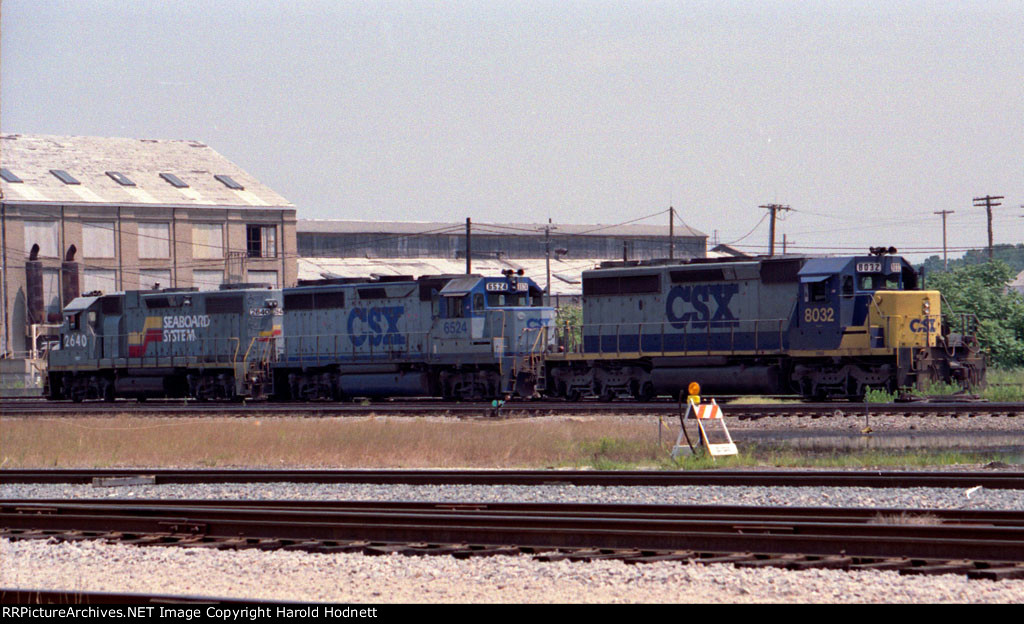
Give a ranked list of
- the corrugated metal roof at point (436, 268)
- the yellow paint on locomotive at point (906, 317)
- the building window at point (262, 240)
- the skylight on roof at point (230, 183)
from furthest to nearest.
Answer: the corrugated metal roof at point (436, 268)
the skylight on roof at point (230, 183)
the building window at point (262, 240)
the yellow paint on locomotive at point (906, 317)

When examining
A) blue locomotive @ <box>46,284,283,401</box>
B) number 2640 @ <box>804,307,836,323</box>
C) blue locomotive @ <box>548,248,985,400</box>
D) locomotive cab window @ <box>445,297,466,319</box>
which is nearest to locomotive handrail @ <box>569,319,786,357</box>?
blue locomotive @ <box>548,248,985,400</box>

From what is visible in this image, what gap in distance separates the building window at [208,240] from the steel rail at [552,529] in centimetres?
4754

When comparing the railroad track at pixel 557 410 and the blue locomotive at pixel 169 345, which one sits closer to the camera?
the railroad track at pixel 557 410

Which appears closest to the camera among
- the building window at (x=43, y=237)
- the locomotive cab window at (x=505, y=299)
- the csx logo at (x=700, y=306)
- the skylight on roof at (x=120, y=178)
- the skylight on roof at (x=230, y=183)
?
the csx logo at (x=700, y=306)

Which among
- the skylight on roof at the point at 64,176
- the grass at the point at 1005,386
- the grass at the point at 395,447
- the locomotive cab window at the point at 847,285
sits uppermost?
the skylight on roof at the point at 64,176

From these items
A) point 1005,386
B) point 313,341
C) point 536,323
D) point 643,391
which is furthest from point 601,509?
point 313,341

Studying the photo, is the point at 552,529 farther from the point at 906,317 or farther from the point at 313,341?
the point at 313,341

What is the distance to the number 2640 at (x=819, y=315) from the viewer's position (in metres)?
24.7

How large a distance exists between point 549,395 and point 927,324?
30.9ft

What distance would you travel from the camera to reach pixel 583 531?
9.41 meters

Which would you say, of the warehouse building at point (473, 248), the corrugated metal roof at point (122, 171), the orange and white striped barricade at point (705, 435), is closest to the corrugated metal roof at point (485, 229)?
the warehouse building at point (473, 248)

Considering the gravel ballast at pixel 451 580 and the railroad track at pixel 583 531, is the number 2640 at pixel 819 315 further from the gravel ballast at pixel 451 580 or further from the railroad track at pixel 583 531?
the gravel ballast at pixel 451 580

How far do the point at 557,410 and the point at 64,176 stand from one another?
4137 cm

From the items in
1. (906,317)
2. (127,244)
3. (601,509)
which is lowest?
(601,509)
